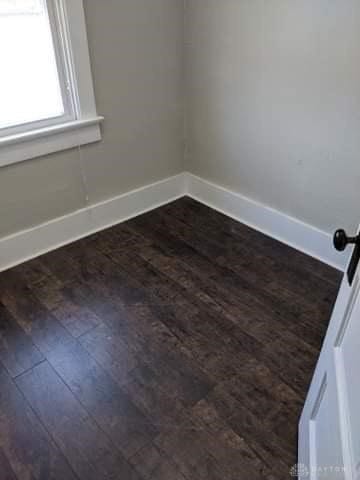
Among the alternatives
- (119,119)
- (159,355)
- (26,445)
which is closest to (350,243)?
(159,355)

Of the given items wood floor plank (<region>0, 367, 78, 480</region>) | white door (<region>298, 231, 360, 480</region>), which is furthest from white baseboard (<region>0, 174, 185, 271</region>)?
white door (<region>298, 231, 360, 480</region>)

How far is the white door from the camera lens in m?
0.86

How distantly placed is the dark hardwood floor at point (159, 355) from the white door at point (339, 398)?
0.30 metres

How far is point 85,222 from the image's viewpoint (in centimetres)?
253

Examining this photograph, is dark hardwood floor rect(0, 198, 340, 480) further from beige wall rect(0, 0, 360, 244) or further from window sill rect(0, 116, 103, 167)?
window sill rect(0, 116, 103, 167)

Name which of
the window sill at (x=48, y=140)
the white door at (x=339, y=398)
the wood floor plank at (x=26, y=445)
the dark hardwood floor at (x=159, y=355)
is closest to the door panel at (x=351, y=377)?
the white door at (x=339, y=398)

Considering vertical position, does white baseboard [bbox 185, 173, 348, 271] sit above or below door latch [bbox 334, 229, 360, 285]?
below

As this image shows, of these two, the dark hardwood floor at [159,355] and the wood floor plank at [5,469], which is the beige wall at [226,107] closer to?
the dark hardwood floor at [159,355]

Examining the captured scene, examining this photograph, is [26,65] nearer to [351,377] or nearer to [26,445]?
[26,445]

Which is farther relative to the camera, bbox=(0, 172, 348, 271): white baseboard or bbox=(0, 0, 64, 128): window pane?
bbox=(0, 172, 348, 271): white baseboard

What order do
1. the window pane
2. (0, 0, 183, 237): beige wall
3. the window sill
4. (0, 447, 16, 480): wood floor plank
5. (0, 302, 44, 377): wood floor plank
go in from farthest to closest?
(0, 0, 183, 237): beige wall → the window sill → the window pane → (0, 302, 44, 377): wood floor plank → (0, 447, 16, 480): wood floor plank

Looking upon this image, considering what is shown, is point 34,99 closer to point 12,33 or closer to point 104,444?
point 12,33

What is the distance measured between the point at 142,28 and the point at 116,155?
2.39 ft

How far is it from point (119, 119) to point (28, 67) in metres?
0.59
